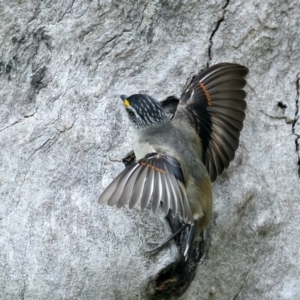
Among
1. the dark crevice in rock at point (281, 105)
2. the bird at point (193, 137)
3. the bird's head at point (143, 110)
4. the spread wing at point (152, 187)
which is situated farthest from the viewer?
the dark crevice in rock at point (281, 105)

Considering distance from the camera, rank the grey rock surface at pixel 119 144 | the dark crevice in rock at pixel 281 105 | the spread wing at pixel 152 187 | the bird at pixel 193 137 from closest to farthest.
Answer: the spread wing at pixel 152 187 < the bird at pixel 193 137 < the grey rock surface at pixel 119 144 < the dark crevice in rock at pixel 281 105

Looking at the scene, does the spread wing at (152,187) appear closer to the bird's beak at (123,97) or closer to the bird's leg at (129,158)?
the bird's leg at (129,158)

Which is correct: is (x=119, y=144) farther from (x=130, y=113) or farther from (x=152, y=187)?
(x=152, y=187)

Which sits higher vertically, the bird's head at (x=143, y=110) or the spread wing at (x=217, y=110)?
the bird's head at (x=143, y=110)

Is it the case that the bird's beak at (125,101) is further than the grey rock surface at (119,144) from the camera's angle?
Yes

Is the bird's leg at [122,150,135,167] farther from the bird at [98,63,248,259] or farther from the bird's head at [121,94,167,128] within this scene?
the bird's head at [121,94,167,128]

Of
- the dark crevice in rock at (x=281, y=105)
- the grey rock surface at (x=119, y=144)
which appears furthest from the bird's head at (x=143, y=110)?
the dark crevice in rock at (x=281, y=105)

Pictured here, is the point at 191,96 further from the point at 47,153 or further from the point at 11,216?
the point at 11,216
